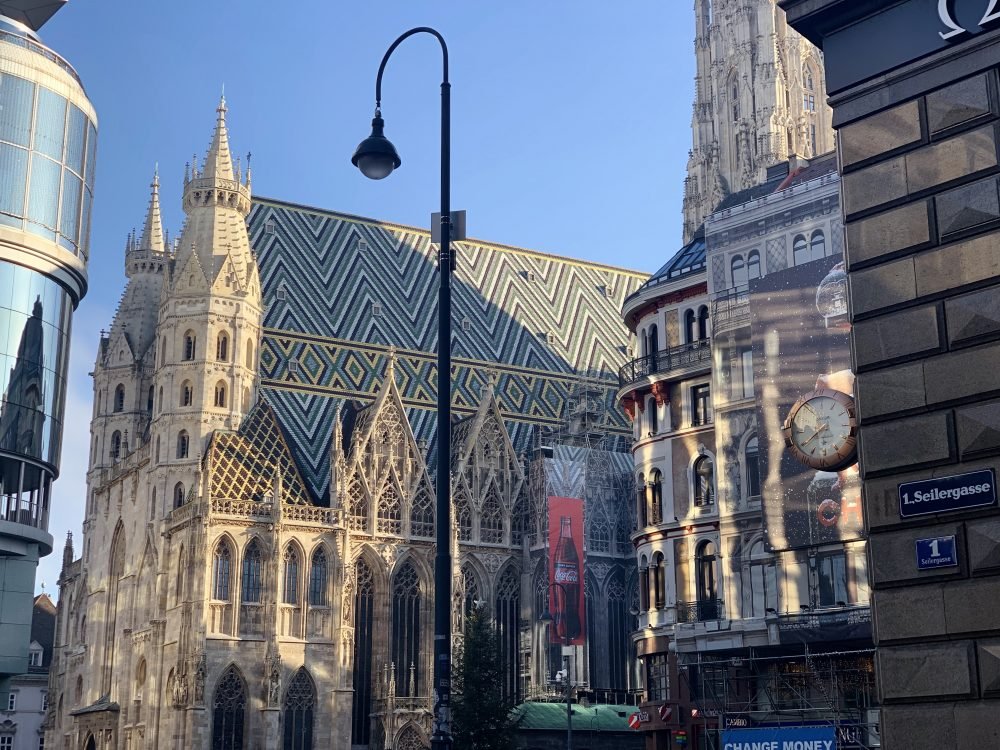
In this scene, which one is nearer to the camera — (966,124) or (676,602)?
(966,124)

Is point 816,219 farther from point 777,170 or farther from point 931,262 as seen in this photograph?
point 931,262

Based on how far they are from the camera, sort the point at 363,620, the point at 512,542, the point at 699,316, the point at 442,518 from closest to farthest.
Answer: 1. the point at 442,518
2. the point at 699,316
3. the point at 363,620
4. the point at 512,542

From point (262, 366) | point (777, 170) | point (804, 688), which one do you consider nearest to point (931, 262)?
point (804, 688)

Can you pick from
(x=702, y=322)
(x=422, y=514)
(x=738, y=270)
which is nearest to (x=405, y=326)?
(x=422, y=514)

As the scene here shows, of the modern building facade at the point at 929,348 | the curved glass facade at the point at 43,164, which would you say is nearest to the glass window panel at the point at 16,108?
the curved glass facade at the point at 43,164

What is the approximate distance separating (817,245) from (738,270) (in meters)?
2.66

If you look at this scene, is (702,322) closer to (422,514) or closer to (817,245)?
(817,245)

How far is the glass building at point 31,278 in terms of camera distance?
155 feet

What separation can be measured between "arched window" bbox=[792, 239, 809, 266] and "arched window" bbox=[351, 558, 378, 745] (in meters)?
31.1

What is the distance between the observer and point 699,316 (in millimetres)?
43062

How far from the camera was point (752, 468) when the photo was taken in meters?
39.3

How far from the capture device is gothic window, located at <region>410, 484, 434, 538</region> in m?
66.7

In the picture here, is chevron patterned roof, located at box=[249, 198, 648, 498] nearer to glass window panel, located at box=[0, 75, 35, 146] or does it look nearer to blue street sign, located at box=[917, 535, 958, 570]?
glass window panel, located at box=[0, 75, 35, 146]

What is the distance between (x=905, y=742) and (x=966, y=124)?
23.4 feet
